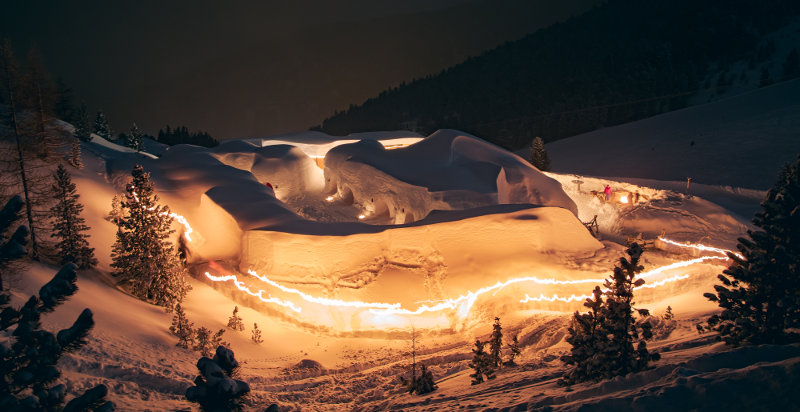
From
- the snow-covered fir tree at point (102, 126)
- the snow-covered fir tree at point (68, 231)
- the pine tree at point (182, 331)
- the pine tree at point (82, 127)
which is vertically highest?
the snow-covered fir tree at point (102, 126)

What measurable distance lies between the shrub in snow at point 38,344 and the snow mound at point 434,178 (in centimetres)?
1622

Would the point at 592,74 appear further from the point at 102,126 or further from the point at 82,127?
the point at 82,127

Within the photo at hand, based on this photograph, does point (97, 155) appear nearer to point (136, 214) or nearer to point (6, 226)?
point (136, 214)

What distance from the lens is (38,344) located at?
4.28m

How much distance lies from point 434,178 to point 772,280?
15697 millimetres

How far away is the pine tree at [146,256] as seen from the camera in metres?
12.9

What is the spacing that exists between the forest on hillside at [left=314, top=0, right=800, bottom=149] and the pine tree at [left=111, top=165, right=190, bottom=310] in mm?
68853

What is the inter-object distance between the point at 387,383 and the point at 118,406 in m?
5.12

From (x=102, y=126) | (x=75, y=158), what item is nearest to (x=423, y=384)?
(x=75, y=158)

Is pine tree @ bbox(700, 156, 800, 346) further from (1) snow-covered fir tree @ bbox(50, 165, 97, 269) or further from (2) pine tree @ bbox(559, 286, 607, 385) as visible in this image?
(1) snow-covered fir tree @ bbox(50, 165, 97, 269)

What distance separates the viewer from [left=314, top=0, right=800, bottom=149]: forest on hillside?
235 ft

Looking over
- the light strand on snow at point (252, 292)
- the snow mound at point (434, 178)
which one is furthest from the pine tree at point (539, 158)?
the light strand on snow at point (252, 292)

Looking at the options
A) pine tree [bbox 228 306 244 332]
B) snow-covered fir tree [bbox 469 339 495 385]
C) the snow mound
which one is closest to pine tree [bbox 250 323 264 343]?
pine tree [bbox 228 306 244 332]

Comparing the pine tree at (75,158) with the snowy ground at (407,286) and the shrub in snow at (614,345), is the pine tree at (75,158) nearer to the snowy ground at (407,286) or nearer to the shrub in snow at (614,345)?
the snowy ground at (407,286)
